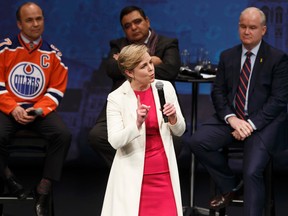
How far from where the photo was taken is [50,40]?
26.5 feet

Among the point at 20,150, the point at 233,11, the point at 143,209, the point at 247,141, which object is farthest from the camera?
the point at 233,11

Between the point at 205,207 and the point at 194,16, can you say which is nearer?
the point at 205,207

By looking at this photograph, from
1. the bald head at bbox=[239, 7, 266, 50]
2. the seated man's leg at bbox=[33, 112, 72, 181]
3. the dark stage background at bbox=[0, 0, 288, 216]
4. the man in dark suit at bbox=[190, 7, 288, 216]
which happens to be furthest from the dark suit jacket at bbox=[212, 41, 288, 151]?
the dark stage background at bbox=[0, 0, 288, 216]

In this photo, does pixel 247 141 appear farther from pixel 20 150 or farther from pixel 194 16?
pixel 194 16

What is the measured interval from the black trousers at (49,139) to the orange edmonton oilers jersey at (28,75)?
0.42 feet

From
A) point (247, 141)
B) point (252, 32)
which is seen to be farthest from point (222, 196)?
point (252, 32)

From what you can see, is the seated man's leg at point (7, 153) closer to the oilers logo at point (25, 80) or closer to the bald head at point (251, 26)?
the oilers logo at point (25, 80)

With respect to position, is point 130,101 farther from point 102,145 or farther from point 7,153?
point 7,153

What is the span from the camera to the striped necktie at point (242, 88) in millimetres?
5879

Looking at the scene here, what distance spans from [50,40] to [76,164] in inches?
54.7

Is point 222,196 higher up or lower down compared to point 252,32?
lower down

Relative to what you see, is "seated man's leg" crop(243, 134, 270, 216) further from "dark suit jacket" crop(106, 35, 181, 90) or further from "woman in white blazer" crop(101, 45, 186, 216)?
"woman in white blazer" crop(101, 45, 186, 216)

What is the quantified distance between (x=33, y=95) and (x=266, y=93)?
1880 millimetres

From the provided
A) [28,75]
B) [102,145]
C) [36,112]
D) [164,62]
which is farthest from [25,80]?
[164,62]
